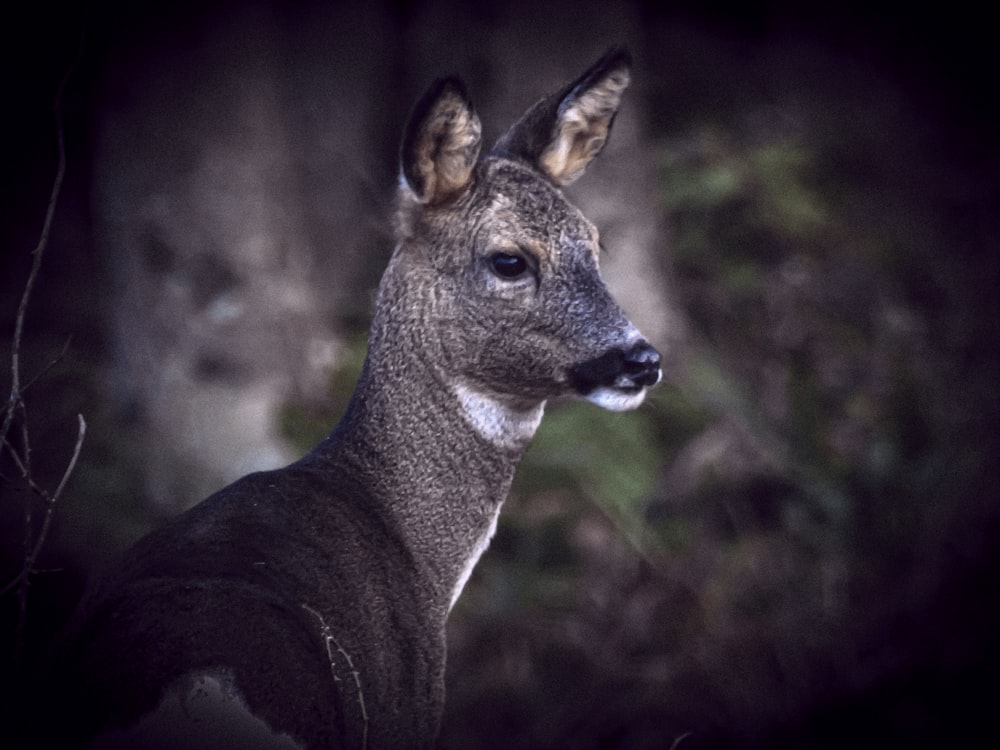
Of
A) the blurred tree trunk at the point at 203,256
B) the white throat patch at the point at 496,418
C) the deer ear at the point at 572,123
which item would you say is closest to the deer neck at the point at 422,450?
the white throat patch at the point at 496,418

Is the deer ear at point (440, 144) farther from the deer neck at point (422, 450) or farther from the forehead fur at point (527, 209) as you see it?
the deer neck at point (422, 450)

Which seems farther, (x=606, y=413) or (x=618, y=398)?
(x=606, y=413)

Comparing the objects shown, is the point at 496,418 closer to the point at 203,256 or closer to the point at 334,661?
the point at 334,661

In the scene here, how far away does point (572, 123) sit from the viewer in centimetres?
342

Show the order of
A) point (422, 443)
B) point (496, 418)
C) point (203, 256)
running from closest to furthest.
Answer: point (422, 443)
point (496, 418)
point (203, 256)

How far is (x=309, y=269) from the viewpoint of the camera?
7.68 m

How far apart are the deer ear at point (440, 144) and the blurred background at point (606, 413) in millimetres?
229

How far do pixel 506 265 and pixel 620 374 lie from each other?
485 millimetres

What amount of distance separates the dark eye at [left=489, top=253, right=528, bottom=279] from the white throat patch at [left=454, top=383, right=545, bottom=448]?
363 millimetres

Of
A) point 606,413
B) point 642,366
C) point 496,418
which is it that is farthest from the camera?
point 606,413

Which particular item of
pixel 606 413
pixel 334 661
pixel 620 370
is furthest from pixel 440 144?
pixel 606 413

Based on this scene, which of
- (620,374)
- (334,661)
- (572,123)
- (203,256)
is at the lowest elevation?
(334,661)

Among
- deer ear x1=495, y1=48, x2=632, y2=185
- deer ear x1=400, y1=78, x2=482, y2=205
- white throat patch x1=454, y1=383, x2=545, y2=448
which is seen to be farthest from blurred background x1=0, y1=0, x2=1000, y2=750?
white throat patch x1=454, y1=383, x2=545, y2=448

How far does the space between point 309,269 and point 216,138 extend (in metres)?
1.31
